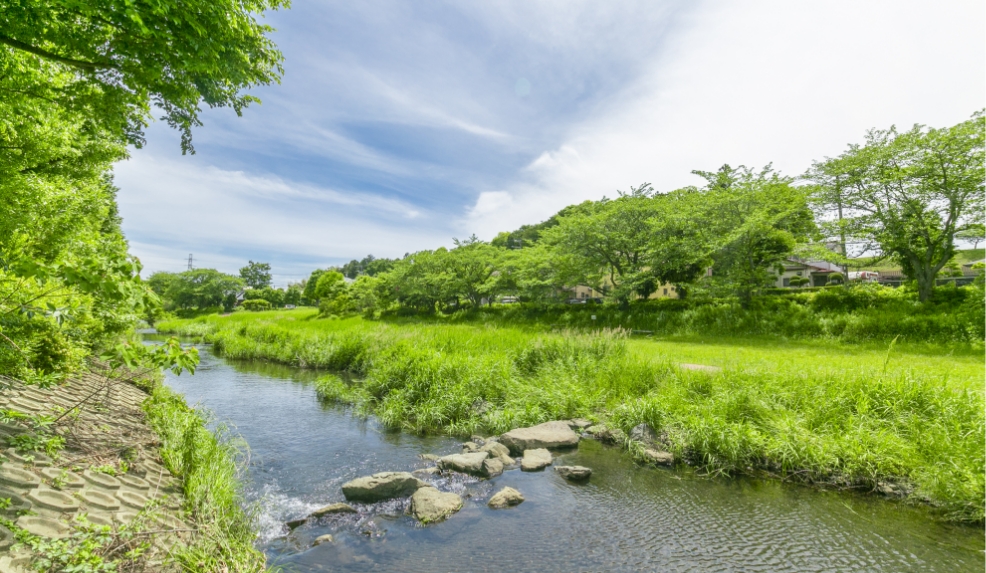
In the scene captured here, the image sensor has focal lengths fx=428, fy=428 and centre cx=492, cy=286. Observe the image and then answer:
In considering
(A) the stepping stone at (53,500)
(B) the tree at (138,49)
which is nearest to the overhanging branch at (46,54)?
(B) the tree at (138,49)

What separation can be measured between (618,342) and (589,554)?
9.34m

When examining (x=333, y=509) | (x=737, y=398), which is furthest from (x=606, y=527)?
(x=737, y=398)

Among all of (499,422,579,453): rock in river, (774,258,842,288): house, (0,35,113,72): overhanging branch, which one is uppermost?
(774,258,842,288): house

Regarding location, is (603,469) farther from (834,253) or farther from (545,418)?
(834,253)

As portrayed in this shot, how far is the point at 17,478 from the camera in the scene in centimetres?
415

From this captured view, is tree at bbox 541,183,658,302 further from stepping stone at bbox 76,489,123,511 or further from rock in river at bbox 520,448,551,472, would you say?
stepping stone at bbox 76,489,123,511

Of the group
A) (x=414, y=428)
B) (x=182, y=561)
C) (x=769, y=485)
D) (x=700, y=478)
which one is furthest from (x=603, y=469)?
(x=182, y=561)

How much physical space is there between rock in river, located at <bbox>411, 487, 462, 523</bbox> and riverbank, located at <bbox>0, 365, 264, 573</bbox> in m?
2.10

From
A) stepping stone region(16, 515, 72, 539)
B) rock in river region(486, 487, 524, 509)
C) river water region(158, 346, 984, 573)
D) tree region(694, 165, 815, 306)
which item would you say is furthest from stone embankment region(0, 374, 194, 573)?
tree region(694, 165, 815, 306)

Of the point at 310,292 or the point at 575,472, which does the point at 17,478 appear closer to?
the point at 575,472

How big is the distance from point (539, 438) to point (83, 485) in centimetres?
703

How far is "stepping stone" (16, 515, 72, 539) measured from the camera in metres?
3.64

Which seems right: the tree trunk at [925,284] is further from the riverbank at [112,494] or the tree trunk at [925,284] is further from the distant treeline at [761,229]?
the riverbank at [112,494]

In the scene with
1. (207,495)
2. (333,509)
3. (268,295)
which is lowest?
(333,509)
